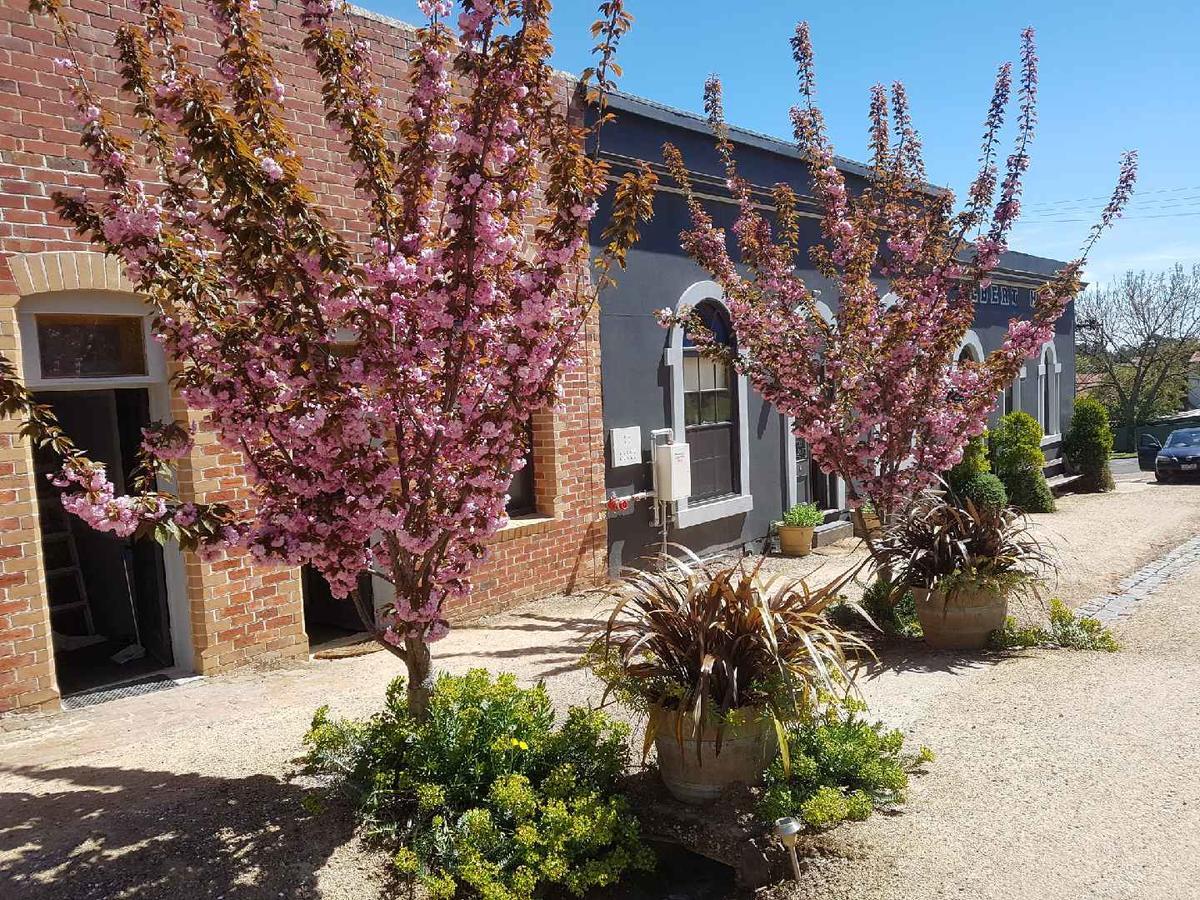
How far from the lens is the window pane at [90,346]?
18.1ft

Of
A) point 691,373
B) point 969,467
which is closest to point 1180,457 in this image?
point 969,467

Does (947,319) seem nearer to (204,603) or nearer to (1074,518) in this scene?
(204,603)

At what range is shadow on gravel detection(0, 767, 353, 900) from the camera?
3.32 metres

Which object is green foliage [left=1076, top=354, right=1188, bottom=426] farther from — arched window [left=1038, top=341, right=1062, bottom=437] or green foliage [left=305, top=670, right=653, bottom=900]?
green foliage [left=305, top=670, right=653, bottom=900]

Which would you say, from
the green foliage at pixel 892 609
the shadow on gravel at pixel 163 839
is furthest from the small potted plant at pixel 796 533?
the shadow on gravel at pixel 163 839

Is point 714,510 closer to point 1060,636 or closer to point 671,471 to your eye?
point 671,471

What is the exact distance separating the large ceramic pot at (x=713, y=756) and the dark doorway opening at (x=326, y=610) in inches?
167

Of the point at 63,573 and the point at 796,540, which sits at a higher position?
the point at 63,573

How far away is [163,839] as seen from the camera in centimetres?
362

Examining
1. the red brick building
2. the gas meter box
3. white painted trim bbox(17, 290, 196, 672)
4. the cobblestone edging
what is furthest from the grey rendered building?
white painted trim bbox(17, 290, 196, 672)

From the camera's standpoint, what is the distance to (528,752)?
405 centimetres

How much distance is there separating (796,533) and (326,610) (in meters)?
6.07

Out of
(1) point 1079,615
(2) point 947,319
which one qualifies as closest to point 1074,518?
(1) point 1079,615

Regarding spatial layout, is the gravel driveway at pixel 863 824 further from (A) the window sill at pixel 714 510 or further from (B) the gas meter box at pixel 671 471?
(A) the window sill at pixel 714 510
